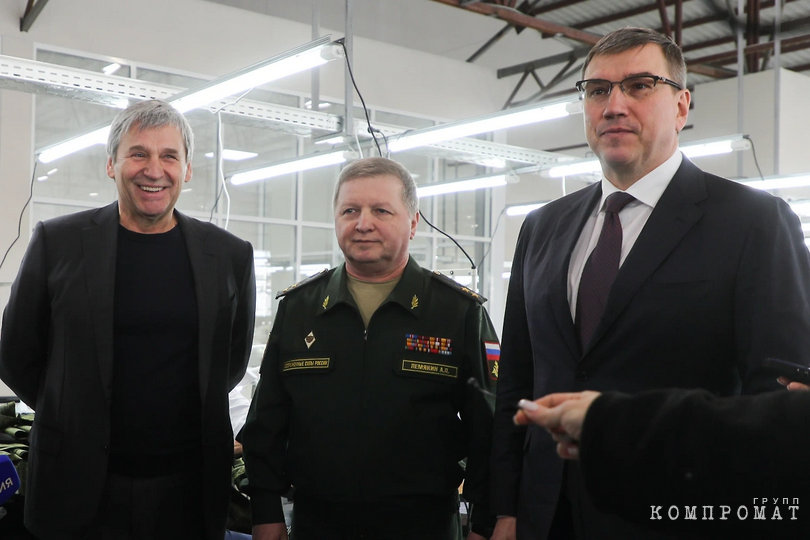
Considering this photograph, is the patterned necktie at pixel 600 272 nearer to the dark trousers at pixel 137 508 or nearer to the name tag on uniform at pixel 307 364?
the name tag on uniform at pixel 307 364

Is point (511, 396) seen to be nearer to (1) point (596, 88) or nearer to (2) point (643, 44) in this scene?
(1) point (596, 88)

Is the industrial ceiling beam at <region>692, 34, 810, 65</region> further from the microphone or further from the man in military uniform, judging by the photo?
the microphone

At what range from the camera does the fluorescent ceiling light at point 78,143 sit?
4965 mm

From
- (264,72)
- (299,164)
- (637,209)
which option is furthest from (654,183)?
(299,164)

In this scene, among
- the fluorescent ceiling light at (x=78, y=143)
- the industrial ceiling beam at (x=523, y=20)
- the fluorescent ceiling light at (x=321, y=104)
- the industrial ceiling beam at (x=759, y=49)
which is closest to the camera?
the fluorescent ceiling light at (x=78, y=143)

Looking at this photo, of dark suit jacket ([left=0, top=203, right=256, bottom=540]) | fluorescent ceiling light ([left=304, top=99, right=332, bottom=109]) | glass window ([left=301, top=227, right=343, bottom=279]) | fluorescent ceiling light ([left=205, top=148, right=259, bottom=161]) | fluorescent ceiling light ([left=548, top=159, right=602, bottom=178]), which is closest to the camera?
dark suit jacket ([left=0, top=203, right=256, bottom=540])

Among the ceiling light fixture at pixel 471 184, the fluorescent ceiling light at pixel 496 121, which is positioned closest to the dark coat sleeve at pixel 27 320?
the fluorescent ceiling light at pixel 496 121

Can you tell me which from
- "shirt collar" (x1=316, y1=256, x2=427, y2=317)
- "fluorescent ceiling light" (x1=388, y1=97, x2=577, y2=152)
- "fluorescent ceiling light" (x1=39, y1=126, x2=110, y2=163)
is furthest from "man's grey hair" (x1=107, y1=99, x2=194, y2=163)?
"fluorescent ceiling light" (x1=39, y1=126, x2=110, y2=163)

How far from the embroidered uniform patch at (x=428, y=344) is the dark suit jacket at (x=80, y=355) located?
48 cm

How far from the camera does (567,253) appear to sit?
158 centimetres

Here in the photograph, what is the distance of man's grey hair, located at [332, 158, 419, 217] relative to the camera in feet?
6.54

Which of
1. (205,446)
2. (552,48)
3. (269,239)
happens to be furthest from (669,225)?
(552,48)

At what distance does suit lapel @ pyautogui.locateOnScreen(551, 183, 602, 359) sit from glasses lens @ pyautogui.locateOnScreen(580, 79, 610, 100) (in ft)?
0.69

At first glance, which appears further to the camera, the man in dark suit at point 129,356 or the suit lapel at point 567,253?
the man in dark suit at point 129,356
